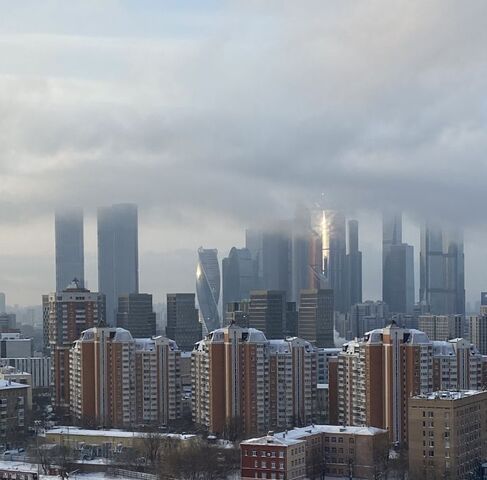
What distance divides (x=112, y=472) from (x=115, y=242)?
61.9m

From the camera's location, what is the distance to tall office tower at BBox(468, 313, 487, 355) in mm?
54919

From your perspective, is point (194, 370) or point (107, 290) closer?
point (194, 370)

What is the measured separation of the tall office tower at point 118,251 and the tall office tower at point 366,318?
17.6 metres

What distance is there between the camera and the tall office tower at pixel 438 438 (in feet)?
73.5

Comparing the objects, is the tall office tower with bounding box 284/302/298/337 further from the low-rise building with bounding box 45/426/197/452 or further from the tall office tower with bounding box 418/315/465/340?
the low-rise building with bounding box 45/426/197/452

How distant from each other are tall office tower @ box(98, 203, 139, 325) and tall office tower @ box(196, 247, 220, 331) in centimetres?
527

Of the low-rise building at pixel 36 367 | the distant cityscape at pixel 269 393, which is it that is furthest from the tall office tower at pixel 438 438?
the low-rise building at pixel 36 367

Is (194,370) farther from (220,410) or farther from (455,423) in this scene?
(455,423)

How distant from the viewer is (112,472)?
25297mm

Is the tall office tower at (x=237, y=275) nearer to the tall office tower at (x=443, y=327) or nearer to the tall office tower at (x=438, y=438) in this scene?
the tall office tower at (x=443, y=327)

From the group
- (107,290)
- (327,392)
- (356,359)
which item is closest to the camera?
(356,359)

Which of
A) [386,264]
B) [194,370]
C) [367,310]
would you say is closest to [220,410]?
[194,370]

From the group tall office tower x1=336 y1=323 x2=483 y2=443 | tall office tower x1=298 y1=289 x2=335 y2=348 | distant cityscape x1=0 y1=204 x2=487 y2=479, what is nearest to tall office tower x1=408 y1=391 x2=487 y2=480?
distant cityscape x1=0 y1=204 x2=487 y2=479

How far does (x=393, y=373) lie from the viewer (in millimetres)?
28484
